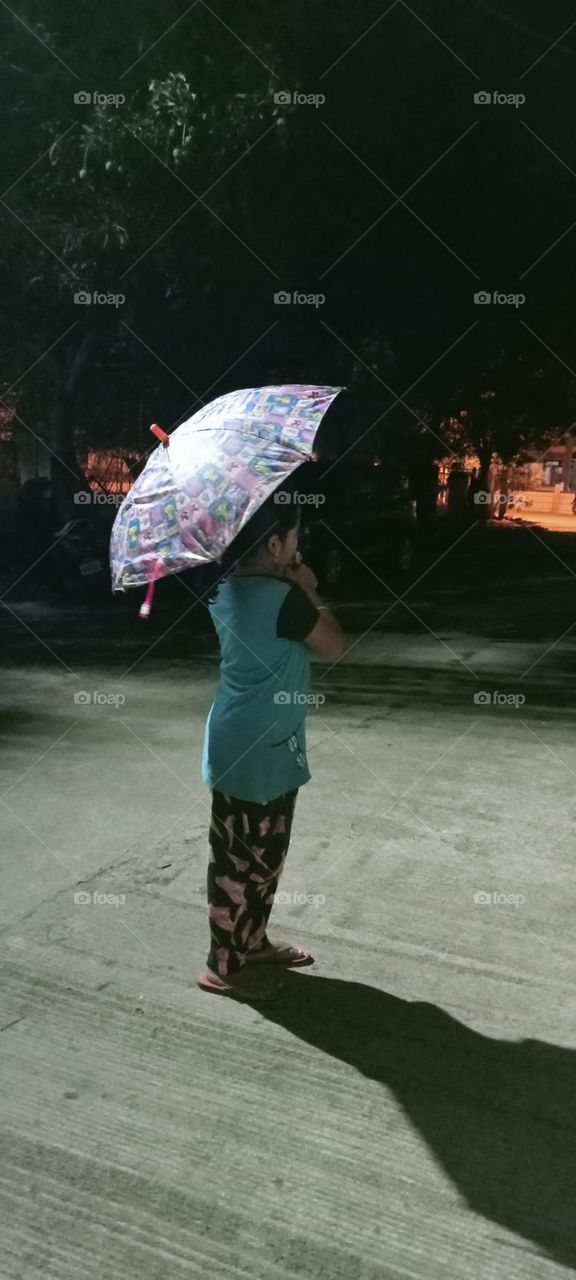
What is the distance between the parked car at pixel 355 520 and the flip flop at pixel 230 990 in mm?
11536

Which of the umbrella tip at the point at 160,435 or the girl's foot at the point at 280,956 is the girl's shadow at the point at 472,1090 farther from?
the umbrella tip at the point at 160,435

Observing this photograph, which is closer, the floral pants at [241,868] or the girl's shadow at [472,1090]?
the girl's shadow at [472,1090]

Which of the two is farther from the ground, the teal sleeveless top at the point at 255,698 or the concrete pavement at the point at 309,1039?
the teal sleeveless top at the point at 255,698

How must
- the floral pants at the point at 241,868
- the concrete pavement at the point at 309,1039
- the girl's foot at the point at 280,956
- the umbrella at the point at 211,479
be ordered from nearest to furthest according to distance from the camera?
the concrete pavement at the point at 309,1039 → the umbrella at the point at 211,479 → the floral pants at the point at 241,868 → the girl's foot at the point at 280,956

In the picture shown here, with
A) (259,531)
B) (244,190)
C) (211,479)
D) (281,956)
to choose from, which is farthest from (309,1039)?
(244,190)

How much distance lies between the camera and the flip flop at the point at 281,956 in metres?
4.00

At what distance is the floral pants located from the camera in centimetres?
375

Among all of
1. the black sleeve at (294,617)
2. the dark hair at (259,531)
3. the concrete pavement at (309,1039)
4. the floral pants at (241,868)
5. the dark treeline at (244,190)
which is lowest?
the concrete pavement at (309,1039)

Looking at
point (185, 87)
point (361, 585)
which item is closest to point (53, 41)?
point (185, 87)

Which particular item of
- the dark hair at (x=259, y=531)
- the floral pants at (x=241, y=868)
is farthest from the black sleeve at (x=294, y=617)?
the floral pants at (x=241, y=868)

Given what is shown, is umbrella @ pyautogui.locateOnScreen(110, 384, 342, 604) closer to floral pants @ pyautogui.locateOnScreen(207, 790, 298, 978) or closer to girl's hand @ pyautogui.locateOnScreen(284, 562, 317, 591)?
girl's hand @ pyautogui.locateOnScreen(284, 562, 317, 591)

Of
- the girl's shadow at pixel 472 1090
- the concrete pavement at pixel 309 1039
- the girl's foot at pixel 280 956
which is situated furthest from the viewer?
the girl's foot at pixel 280 956

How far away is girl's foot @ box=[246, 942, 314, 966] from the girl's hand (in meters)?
1.31

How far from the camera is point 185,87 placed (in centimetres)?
1430
